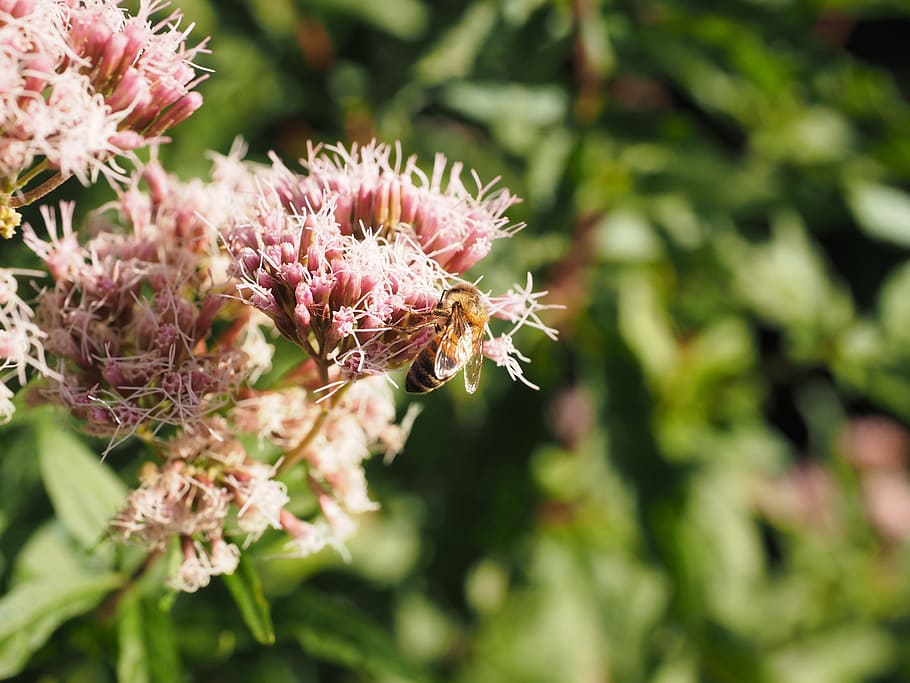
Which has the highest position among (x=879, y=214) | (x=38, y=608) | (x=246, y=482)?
(x=246, y=482)

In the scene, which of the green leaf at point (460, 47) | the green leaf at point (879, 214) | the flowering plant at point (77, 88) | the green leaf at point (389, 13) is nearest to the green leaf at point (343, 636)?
the flowering plant at point (77, 88)

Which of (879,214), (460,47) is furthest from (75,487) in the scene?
(879,214)

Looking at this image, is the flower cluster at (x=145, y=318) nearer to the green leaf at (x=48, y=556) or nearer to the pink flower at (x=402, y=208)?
the pink flower at (x=402, y=208)

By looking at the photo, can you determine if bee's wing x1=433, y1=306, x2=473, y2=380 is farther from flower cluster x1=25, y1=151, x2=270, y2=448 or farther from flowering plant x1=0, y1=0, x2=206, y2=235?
flowering plant x1=0, y1=0, x2=206, y2=235

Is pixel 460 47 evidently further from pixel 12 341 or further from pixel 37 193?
pixel 12 341

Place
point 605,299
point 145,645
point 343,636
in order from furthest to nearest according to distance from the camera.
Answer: point 605,299 → point 343,636 → point 145,645

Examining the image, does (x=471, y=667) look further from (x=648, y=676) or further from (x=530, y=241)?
(x=530, y=241)
